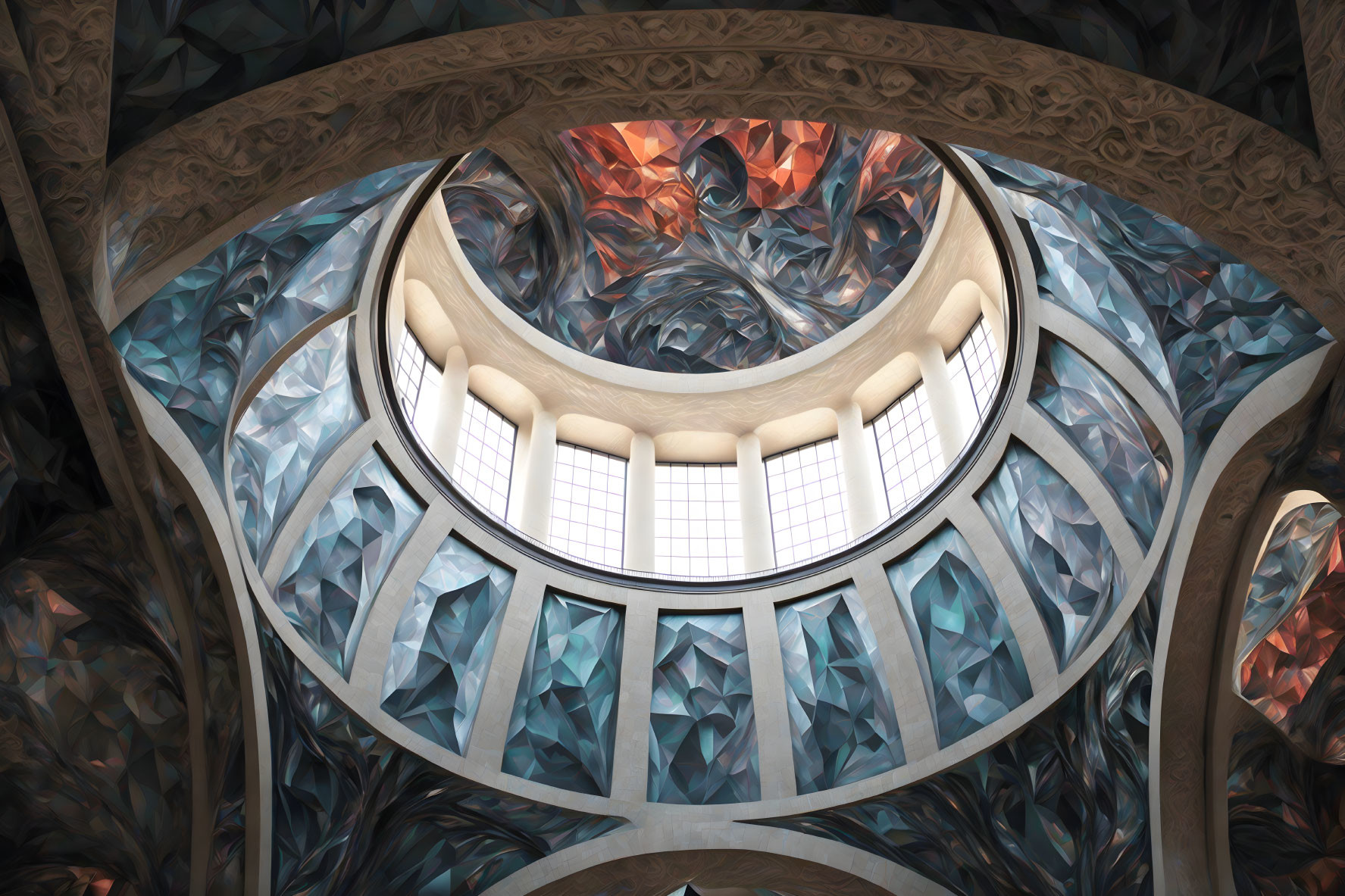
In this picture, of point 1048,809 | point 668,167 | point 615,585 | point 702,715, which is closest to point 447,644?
point 615,585

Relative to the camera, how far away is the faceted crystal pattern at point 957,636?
15.9m

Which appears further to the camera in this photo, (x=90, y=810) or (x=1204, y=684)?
(x=90, y=810)

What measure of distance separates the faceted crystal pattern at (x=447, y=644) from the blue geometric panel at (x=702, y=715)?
8.18ft

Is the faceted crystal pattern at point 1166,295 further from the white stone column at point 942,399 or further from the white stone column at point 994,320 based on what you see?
the white stone column at point 942,399

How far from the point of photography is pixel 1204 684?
1270 cm

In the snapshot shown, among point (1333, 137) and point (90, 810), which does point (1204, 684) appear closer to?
point (1333, 137)

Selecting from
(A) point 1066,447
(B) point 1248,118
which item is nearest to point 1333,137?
(B) point 1248,118

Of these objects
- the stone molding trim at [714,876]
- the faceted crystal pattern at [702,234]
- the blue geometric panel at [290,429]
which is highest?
the faceted crystal pattern at [702,234]

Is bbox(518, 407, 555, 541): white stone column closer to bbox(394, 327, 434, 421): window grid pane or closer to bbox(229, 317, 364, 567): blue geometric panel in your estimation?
bbox(394, 327, 434, 421): window grid pane

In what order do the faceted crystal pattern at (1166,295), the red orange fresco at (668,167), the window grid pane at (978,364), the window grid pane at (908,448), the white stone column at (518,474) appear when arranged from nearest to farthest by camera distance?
the faceted crystal pattern at (1166,295) < the window grid pane at (978,364) < the window grid pane at (908,448) < the white stone column at (518,474) < the red orange fresco at (668,167)

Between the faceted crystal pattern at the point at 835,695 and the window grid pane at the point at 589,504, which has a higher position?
the window grid pane at the point at 589,504

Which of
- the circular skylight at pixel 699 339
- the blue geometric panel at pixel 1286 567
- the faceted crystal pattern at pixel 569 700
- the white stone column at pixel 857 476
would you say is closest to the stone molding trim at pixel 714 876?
the faceted crystal pattern at pixel 569 700

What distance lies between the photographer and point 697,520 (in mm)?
20828

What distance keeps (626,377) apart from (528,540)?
13.2 ft
